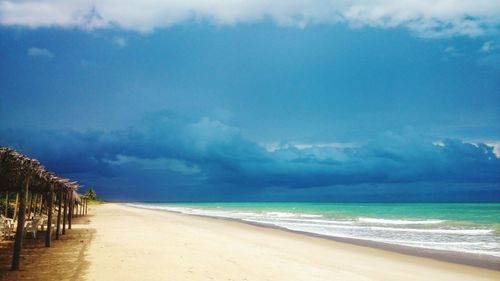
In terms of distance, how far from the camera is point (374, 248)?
17453mm

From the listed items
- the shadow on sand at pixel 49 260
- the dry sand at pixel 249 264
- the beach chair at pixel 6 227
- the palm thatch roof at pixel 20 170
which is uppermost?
the palm thatch roof at pixel 20 170

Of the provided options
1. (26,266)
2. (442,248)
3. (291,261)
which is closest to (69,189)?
(26,266)

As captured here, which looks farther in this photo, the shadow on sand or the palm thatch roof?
the shadow on sand

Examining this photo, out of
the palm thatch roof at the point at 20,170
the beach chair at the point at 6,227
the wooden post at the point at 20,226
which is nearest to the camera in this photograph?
the palm thatch roof at the point at 20,170

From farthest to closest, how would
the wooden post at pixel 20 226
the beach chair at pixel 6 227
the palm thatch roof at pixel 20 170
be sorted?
the beach chair at pixel 6 227
the wooden post at pixel 20 226
the palm thatch roof at pixel 20 170

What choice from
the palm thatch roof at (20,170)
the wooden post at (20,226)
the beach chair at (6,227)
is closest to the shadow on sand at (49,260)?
the wooden post at (20,226)

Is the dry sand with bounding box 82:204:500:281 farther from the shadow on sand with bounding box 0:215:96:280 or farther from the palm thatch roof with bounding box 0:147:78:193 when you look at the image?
the palm thatch roof with bounding box 0:147:78:193

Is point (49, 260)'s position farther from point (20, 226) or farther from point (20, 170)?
point (20, 170)

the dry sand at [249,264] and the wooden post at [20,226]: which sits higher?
the wooden post at [20,226]

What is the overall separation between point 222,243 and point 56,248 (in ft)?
20.1

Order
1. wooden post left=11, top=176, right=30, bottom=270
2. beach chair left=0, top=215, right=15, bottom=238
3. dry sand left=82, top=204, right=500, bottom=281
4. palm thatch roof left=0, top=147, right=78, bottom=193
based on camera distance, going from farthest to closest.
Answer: beach chair left=0, top=215, right=15, bottom=238 → dry sand left=82, top=204, right=500, bottom=281 → wooden post left=11, top=176, right=30, bottom=270 → palm thatch roof left=0, top=147, right=78, bottom=193

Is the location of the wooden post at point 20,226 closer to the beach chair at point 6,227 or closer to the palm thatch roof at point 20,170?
the palm thatch roof at point 20,170

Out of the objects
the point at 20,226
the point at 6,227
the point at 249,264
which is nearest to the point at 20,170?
the point at 20,226

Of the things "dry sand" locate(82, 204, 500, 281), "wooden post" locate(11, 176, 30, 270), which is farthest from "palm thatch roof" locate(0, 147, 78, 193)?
"dry sand" locate(82, 204, 500, 281)
